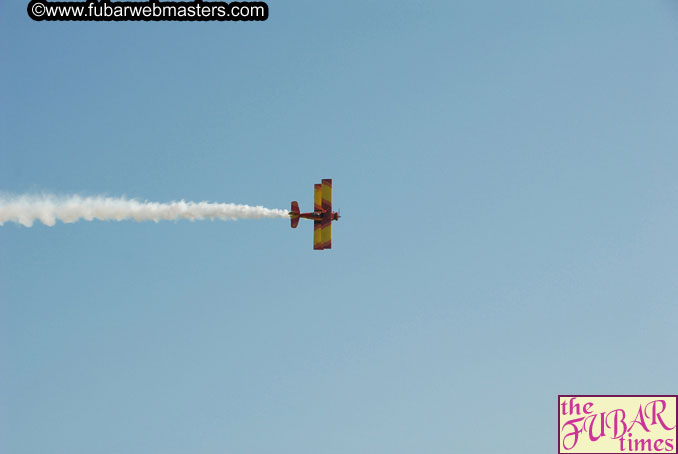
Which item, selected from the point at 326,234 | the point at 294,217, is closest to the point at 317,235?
the point at 326,234

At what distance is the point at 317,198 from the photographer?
91.3m

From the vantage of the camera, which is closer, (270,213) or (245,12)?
(245,12)

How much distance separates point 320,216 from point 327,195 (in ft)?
6.32

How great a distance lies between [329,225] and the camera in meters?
91.2

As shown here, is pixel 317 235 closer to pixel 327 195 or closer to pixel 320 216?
pixel 320 216

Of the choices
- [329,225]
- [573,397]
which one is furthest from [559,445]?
[329,225]

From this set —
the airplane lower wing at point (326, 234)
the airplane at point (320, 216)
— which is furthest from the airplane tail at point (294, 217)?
the airplane lower wing at point (326, 234)

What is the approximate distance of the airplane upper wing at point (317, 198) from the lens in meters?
91.1

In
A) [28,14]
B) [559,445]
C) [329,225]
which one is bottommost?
[559,445]

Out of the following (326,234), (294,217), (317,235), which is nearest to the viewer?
(294,217)

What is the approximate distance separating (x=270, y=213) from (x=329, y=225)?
16.0 feet

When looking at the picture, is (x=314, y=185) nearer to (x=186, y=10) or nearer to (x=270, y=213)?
(x=270, y=213)

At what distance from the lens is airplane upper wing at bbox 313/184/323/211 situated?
9106cm

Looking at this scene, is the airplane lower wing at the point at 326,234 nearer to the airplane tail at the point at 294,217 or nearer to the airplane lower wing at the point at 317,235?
the airplane lower wing at the point at 317,235
